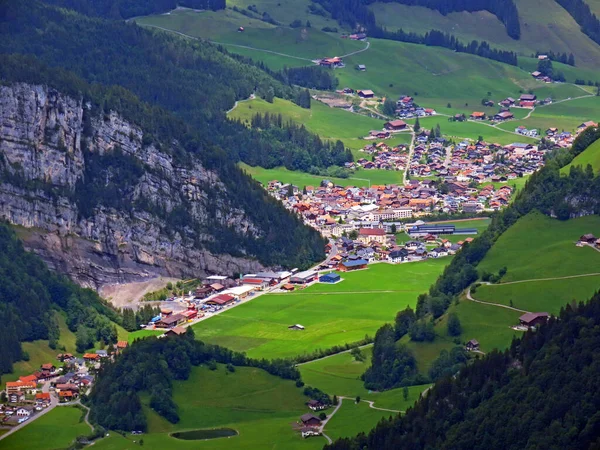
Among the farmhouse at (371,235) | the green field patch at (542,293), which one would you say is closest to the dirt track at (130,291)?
the farmhouse at (371,235)

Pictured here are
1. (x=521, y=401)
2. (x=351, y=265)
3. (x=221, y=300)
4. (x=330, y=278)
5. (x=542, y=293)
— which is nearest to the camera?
(x=521, y=401)

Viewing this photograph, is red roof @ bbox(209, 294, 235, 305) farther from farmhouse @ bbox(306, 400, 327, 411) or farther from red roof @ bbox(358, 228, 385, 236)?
farmhouse @ bbox(306, 400, 327, 411)

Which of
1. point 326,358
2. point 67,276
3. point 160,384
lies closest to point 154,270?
point 67,276

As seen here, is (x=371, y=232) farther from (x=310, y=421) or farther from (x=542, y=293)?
(x=310, y=421)

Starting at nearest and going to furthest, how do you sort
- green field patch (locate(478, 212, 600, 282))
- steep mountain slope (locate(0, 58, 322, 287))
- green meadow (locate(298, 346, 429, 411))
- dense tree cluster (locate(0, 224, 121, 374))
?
green meadow (locate(298, 346, 429, 411)), dense tree cluster (locate(0, 224, 121, 374)), green field patch (locate(478, 212, 600, 282)), steep mountain slope (locate(0, 58, 322, 287))

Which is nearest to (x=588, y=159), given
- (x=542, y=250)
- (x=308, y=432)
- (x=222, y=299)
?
(x=542, y=250)

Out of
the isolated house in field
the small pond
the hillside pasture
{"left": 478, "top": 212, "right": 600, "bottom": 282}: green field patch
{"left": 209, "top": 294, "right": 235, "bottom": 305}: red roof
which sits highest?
the hillside pasture

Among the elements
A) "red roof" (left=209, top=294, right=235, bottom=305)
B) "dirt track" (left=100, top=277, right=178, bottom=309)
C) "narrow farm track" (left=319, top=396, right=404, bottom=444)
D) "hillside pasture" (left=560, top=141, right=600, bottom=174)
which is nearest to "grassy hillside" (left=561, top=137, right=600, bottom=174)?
"hillside pasture" (left=560, top=141, right=600, bottom=174)
